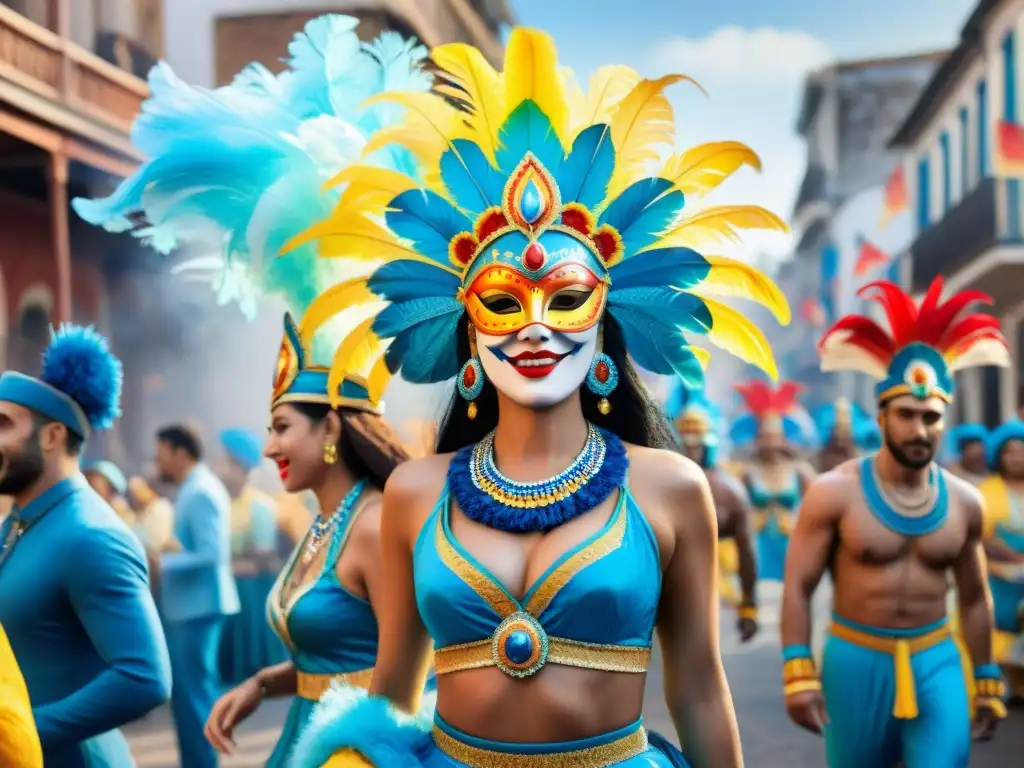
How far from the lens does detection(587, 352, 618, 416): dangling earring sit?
3.07 meters

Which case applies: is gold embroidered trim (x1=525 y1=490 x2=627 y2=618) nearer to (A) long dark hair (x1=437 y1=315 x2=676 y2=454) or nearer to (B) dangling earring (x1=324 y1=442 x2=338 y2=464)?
(A) long dark hair (x1=437 y1=315 x2=676 y2=454)

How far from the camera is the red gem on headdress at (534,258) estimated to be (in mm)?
2928

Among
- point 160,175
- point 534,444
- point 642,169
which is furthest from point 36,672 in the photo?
point 642,169

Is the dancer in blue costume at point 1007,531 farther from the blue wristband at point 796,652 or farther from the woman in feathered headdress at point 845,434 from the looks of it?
the blue wristband at point 796,652

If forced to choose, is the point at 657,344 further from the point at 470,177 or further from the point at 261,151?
the point at 261,151

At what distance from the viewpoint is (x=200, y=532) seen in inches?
308

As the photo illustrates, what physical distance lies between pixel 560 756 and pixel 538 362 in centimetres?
85

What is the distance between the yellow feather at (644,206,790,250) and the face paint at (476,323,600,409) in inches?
11.9

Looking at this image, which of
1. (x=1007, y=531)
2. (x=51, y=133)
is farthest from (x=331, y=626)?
(x=51, y=133)

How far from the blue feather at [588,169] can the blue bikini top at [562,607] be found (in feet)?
2.35

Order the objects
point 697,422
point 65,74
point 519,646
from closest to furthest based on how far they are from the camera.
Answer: point 519,646
point 697,422
point 65,74

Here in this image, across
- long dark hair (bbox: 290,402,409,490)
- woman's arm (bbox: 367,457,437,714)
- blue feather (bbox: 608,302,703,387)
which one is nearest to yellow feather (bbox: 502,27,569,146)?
blue feather (bbox: 608,302,703,387)

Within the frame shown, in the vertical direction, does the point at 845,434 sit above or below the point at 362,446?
below

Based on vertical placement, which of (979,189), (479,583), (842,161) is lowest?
(479,583)
